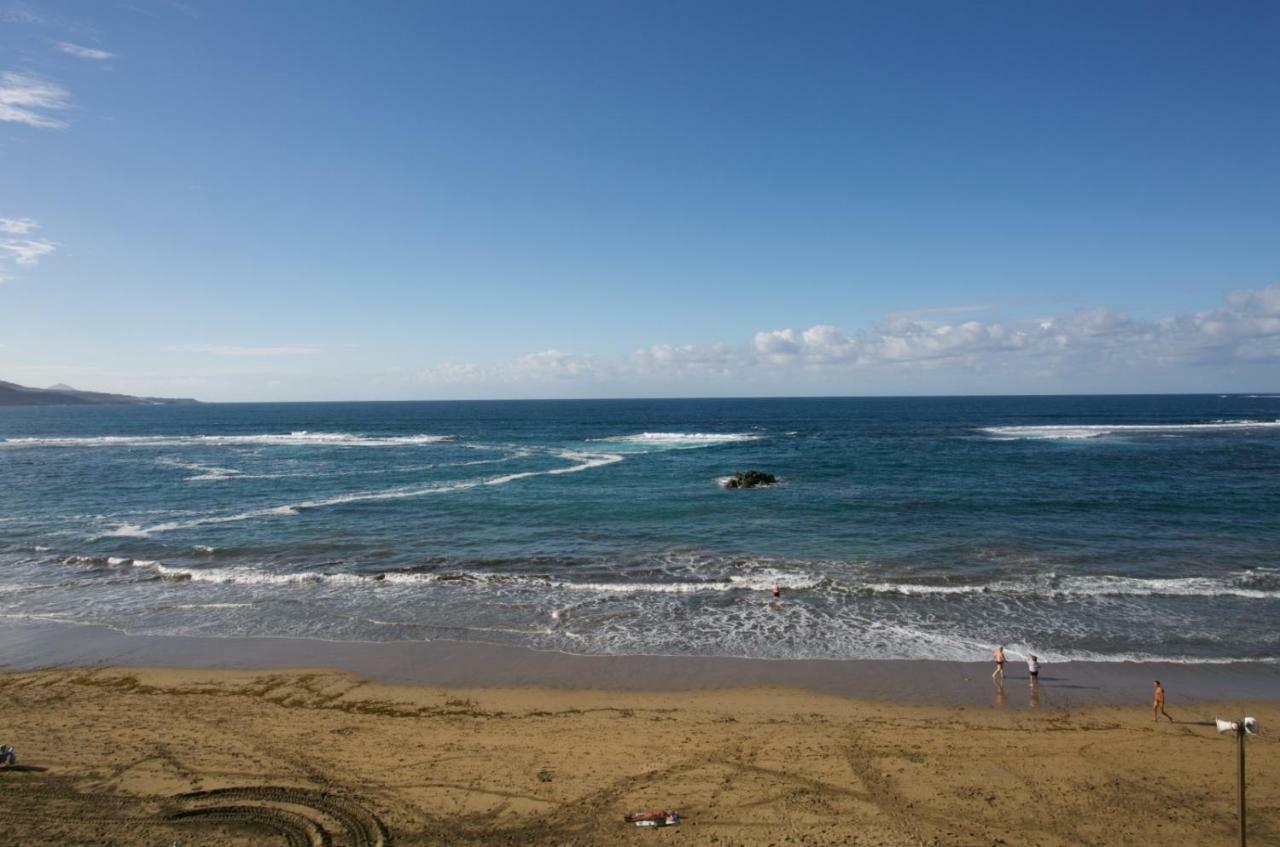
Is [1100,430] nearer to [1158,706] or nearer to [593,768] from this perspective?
[1158,706]

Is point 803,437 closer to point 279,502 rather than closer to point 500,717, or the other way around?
point 279,502

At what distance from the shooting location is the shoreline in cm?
1533

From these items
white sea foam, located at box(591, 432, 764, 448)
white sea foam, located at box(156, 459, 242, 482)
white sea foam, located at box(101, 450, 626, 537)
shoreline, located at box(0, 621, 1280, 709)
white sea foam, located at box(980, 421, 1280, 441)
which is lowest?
shoreline, located at box(0, 621, 1280, 709)

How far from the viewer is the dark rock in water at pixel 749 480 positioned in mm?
44156

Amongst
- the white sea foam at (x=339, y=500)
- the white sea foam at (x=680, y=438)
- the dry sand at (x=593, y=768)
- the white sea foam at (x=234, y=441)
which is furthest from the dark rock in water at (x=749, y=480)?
the white sea foam at (x=234, y=441)

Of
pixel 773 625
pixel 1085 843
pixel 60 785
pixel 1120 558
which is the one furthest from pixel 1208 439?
Answer: pixel 60 785

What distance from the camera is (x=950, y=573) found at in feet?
79.7

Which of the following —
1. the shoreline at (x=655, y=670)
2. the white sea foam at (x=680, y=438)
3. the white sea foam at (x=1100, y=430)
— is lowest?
the shoreline at (x=655, y=670)

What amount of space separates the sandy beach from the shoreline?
31 cm

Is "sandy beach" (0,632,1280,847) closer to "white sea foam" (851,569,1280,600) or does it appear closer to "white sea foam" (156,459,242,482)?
"white sea foam" (851,569,1280,600)

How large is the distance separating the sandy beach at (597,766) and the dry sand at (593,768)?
43mm

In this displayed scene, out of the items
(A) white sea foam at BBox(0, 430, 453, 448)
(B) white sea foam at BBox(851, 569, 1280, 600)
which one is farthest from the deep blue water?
(A) white sea foam at BBox(0, 430, 453, 448)

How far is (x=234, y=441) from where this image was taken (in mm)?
82625

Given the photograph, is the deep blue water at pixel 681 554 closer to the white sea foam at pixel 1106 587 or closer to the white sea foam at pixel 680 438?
the white sea foam at pixel 1106 587
